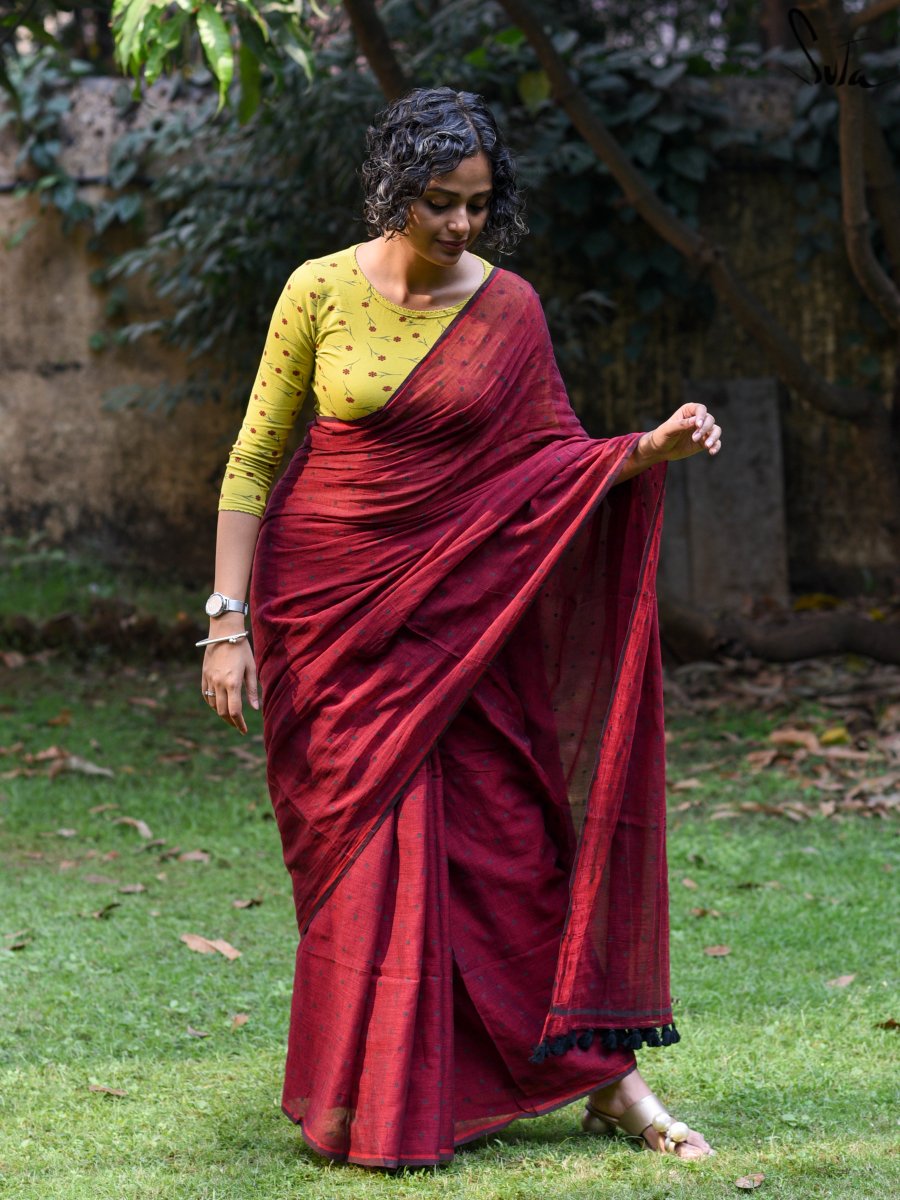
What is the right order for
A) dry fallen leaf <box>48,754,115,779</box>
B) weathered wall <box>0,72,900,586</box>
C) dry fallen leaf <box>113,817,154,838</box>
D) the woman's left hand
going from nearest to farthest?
the woman's left hand, dry fallen leaf <box>113,817,154,838</box>, dry fallen leaf <box>48,754,115,779</box>, weathered wall <box>0,72,900,586</box>

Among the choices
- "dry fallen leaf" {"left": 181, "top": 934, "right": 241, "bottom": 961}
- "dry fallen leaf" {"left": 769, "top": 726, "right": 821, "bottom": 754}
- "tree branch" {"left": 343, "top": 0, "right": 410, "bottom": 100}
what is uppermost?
"tree branch" {"left": 343, "top": 0, "right": 410, "bottom": 100}

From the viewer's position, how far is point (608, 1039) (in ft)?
9.50

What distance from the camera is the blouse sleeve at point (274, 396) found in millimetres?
2936

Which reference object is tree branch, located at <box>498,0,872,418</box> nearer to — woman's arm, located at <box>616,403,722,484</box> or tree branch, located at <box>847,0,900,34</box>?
tree branch, located at <box>847,0,900,34</box>

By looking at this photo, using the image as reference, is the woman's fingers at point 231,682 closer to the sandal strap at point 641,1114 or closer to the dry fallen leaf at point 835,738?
the sandal strap at point 641,1114

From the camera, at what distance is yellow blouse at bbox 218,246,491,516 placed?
2.88m

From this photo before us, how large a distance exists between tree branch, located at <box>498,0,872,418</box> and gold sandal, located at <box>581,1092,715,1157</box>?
464 cm

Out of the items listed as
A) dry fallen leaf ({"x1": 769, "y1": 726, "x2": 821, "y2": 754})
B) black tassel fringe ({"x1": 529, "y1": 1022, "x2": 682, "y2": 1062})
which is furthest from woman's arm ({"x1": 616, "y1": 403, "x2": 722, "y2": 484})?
dry fallen leaf ({"x1": 769, "y1": 726, "x2": 821, "y2": 754})

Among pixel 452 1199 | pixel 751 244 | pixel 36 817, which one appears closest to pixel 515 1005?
pixel 452 1199

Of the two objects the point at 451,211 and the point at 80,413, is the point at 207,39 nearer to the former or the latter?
the point at 451,211

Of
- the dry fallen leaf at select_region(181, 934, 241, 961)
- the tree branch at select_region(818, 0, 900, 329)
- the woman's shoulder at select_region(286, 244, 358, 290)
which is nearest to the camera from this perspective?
the woman's shoulder at select_region(286, 244, 358, 290)

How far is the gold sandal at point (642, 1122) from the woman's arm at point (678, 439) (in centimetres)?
125

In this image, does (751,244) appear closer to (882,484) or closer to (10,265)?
(882,484)

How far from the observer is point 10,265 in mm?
8680
